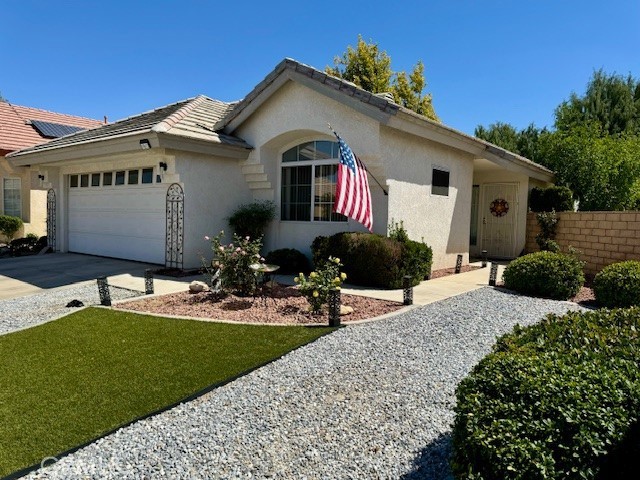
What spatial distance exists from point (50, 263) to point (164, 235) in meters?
4.19

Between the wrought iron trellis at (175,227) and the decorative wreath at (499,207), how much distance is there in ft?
38.3

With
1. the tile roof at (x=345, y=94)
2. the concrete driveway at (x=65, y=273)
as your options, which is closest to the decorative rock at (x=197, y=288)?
the concrete driveway at (x=65, y=273)

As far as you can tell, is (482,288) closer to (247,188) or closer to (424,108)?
(247,188)

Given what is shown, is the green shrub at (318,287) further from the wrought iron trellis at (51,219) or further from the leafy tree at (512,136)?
the leafy tree at (512,136)

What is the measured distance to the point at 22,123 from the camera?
21.0 m

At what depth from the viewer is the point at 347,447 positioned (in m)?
3.55

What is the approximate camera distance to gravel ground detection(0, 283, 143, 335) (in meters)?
7.08

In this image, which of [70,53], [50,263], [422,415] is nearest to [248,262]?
[422,415]

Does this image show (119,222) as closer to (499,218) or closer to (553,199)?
(499,218)

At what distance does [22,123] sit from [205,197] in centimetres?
1554

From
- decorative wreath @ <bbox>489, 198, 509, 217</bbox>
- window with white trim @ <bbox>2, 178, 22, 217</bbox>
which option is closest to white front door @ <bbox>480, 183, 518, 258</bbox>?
decorative wreath @ <bbox>489, 198, 509, 217</bbox>

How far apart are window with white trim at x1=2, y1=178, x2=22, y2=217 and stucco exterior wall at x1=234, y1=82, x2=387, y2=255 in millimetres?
12756

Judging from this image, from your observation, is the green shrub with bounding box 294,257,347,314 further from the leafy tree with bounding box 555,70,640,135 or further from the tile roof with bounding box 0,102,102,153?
the leafy tree with bounding box 555,70,640,135

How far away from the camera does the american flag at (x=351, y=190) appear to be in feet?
27.2
